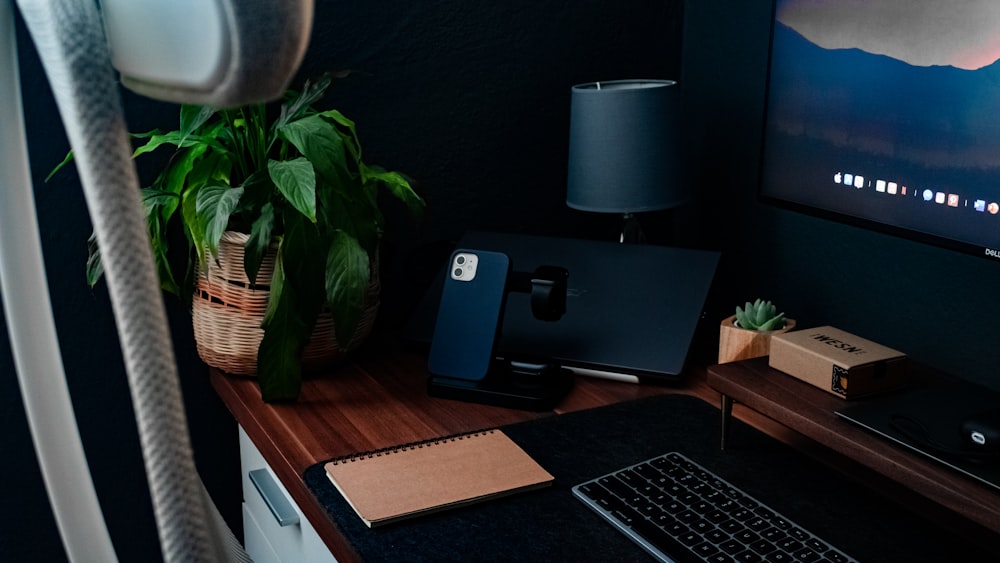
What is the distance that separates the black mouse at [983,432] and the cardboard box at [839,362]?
13 cm

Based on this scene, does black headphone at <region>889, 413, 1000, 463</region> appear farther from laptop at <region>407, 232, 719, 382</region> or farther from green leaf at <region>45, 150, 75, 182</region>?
green leaf at <region>45, 150, 75, 182</region>

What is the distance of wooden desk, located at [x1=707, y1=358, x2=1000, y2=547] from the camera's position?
0.81m

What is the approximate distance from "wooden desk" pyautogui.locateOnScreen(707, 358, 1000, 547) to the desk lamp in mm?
378

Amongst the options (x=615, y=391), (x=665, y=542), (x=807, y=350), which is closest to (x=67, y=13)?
(x=665, y=542)

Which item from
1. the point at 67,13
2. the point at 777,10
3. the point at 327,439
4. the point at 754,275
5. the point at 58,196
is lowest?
the point at 327,439

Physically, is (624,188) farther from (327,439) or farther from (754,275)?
(327,439)

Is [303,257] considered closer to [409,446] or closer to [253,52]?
[409,446]

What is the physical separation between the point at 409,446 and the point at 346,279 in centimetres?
24

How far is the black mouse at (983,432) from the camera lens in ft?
2.71

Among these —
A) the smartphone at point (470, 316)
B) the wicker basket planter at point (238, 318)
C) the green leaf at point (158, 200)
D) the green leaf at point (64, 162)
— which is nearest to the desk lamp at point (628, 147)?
the smartphone at point (470, 316)

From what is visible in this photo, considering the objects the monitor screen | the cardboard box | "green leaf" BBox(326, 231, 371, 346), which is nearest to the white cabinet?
"green leaf" BBox(326, 231, 371, 346)

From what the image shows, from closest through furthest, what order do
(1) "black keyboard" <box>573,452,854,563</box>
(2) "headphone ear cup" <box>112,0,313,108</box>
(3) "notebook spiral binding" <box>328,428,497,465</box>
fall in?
(2) "headphone ear cup" <box>112,0,313,108</box> < (1) "black keyboard" <box>573,452,854,563</box> < (3) "notebook spiral binding" <box>328,428,497,465</box>

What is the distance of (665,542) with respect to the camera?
2.71ft

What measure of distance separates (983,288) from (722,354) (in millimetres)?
329
